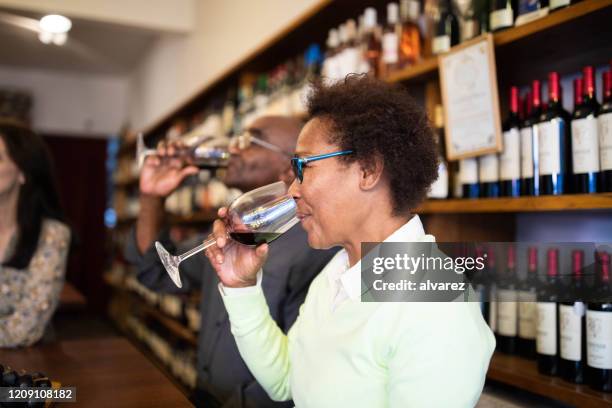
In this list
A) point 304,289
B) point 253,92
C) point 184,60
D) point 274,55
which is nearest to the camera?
point 304,289

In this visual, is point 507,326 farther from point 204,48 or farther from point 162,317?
point 204,48

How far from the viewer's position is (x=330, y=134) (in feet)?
3.50

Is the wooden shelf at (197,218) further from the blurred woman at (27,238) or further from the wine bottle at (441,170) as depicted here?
the wine bottle at (441,170)

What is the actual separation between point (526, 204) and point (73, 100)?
23.4ft

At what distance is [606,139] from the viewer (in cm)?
123

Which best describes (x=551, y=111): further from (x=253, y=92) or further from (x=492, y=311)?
(x=253, y=92)

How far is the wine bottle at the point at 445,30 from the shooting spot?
5.62 ft

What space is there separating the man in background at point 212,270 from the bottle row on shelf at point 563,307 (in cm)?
54

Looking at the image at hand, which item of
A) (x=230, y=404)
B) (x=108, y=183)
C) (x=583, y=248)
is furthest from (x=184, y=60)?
(x=583, y=248)

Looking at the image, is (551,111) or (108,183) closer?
(551,111)

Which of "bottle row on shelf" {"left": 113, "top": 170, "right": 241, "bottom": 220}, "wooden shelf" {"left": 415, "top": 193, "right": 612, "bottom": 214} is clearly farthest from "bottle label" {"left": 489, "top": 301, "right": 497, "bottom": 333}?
"bottle row on shelf" {"left": 113, "top": 170, "right": 241, "bottom": 220}

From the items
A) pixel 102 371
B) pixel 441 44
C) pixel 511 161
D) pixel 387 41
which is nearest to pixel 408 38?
pixel 387 41

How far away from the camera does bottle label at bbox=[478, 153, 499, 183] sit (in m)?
1.53

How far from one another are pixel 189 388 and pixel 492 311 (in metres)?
2.41
